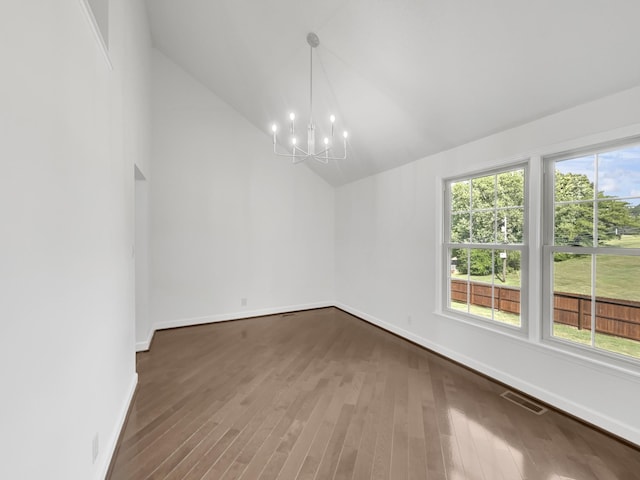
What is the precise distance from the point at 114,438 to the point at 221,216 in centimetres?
337

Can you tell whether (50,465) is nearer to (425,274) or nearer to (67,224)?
(67,224)

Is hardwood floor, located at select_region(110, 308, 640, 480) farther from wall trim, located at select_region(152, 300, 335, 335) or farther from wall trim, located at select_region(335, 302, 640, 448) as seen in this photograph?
wall trim, located at select_region(152, 300, 335, 335)

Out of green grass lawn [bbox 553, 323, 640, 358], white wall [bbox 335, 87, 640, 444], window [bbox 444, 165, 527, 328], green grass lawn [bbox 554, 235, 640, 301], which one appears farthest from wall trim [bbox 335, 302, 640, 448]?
green grass lawn [bbox 554, 235, 640, 301]

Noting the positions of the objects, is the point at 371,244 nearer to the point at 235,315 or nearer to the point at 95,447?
the point at 235,315

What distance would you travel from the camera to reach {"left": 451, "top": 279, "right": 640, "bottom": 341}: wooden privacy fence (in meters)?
2.18

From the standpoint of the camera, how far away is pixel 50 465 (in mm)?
1086

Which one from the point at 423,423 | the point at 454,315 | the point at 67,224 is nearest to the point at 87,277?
the point at 67,224

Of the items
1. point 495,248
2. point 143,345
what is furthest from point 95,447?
point 495,248

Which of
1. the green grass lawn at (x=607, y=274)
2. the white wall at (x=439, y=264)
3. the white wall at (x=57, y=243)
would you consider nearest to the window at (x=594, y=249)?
the green grass lawn at (x=607, y=274)

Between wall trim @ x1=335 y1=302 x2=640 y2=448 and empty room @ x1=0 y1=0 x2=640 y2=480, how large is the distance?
0.04 ft

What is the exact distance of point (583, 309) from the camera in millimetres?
2432

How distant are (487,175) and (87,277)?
11.7 feet

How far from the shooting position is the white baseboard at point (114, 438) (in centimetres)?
169

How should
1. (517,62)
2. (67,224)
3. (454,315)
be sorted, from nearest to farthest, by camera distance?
(67,224) < (517,62) < (454,315)
